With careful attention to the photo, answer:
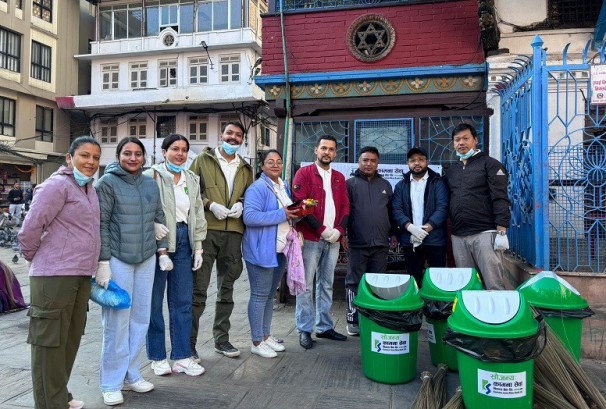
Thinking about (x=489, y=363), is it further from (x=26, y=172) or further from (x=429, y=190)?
(x=26, y=172)

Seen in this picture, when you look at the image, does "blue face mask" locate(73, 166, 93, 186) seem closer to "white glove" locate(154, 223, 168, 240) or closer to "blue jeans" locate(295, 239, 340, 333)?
"white glove" locate(154, 223, 168, 240)

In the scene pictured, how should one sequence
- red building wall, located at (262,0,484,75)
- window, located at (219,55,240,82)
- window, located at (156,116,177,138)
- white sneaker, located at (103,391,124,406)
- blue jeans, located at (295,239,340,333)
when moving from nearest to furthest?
white sneaker, located at (103,391,124,406)
blue jeans, located at (295,239,340,333)
red building wall, located at (262,0,484,75)
window, located at (219,55,240,82)
window, located at (156,116,177,138)

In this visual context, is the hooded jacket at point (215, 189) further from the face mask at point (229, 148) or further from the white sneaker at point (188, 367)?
the white sneaker at point (188, 367)

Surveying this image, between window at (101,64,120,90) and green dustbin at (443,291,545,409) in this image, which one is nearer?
green dustbin at (443,291,545,409)

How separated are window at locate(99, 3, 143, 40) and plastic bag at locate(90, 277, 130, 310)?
24.7 metres

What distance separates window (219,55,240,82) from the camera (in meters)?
22.3

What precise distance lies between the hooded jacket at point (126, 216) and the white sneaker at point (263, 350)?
143 cm

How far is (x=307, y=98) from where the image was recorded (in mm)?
6430

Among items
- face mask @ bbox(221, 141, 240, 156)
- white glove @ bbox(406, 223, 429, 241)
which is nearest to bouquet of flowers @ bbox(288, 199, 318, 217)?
face mask @ bbox(221, 141, 240, 156)

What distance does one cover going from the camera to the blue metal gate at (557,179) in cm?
394

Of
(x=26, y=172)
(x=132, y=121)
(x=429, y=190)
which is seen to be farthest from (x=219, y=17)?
(x=429, y=190)

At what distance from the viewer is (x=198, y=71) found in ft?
75.1

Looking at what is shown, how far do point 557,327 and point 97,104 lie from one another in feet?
77.5

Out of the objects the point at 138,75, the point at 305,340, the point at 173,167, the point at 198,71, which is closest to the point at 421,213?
the point at 305,340
